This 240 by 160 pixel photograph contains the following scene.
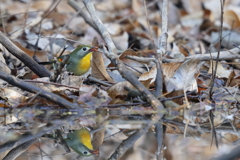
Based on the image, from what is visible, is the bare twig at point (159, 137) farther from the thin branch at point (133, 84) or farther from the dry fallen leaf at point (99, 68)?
the dry fallen leaf at point (99, 68)

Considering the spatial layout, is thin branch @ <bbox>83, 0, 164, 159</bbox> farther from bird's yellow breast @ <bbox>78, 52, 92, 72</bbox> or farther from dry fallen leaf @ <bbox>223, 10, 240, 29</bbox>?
dry fallen leaf @ <bbox>223, 10, 240, 29</bbox>

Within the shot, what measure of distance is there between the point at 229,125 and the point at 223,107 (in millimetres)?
765

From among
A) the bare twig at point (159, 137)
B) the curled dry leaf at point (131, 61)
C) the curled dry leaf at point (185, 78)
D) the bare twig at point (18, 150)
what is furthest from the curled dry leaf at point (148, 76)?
the bare twig at point (18, 150)

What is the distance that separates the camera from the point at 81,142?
9.45 ft

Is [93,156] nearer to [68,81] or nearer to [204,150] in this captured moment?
[204,150]

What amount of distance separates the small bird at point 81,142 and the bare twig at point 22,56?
1391mm

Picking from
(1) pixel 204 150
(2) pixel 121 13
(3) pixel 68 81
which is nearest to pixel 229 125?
(1) pixel 204 150

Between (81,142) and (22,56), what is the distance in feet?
5.47

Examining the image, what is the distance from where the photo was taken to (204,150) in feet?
8.92

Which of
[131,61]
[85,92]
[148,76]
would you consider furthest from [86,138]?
[131,61]

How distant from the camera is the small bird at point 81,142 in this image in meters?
2.73

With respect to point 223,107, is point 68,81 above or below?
above

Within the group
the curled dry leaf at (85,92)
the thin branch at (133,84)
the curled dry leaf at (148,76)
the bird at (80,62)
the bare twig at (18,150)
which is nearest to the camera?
the bare twig at (18,150)

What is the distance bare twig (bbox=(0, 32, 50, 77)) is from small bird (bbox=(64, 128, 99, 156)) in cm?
139
